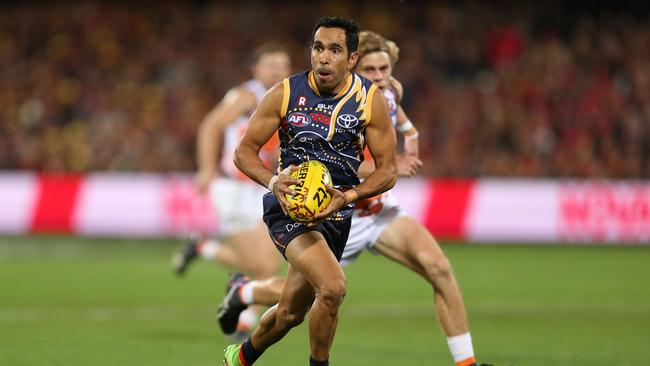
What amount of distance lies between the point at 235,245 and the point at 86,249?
27.9ft

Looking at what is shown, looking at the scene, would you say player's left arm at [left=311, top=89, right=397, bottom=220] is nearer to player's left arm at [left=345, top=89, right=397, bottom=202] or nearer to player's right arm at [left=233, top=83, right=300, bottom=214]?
player's left arm at [left=345, top=89, right=397, bottom=202]

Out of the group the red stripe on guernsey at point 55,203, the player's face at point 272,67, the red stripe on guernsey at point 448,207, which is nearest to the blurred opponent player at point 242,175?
the player's face at point 272,67

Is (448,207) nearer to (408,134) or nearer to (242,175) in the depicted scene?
(242,175)

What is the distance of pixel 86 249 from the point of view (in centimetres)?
1861

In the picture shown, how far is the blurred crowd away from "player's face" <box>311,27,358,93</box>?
1445cm

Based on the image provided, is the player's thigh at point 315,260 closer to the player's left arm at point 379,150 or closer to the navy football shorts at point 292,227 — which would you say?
the navy football shorts at point 292,227

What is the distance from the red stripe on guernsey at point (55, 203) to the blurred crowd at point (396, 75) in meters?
1.92

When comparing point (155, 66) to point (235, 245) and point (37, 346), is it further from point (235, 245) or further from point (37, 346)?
point (37, 346)

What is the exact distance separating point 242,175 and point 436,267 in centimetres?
344

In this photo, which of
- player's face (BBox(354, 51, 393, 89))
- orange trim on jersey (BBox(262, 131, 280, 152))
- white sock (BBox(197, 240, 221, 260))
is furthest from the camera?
white sock (BBox(197, 240, 221, 260))

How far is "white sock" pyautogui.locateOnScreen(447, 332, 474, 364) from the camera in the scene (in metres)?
7.31

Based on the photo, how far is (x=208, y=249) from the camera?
11727mm

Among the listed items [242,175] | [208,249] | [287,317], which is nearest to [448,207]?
[208,249]

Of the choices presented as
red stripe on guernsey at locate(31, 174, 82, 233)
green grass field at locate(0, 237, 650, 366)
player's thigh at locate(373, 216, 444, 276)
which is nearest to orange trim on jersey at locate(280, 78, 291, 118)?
player's thigh at locate(373, 216, 444, 276)
